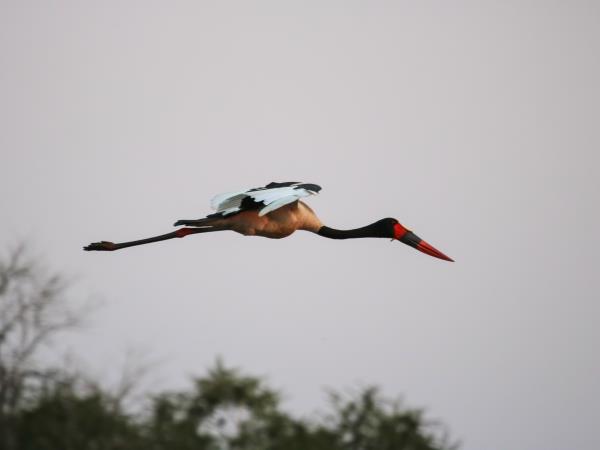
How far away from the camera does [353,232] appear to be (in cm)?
2509

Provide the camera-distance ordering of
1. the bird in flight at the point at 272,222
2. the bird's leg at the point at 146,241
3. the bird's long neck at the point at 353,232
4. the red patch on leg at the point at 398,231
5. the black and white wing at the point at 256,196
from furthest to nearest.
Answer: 1. the red patch on leg at the point at 398,231
2. the bird's long neck at the point at 353,232
3. the bird's leg at the point at 146,241
4. the bird in flight at the point at 272,222
5. the black and white wing at the point at 256,196

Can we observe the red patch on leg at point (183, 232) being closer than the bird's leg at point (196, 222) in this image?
No

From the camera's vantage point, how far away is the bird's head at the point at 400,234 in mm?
24953

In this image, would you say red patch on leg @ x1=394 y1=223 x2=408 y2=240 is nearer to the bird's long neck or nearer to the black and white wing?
the bird's long neck

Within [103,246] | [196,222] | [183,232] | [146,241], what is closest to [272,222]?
[196,222]

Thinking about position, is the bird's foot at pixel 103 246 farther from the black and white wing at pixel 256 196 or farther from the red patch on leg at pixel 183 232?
the black and white wing at pixel 256 196

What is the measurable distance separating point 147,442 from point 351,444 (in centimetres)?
461

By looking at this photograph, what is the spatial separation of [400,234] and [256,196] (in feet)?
13.0

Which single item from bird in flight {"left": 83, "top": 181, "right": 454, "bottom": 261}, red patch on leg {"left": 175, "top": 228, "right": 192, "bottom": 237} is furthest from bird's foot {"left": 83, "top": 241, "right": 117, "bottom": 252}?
red patch on leg {"left": 175, "top": 228, "right": 192, "bottom": 237}

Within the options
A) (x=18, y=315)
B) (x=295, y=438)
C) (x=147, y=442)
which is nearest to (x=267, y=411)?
(x=295, y=438)

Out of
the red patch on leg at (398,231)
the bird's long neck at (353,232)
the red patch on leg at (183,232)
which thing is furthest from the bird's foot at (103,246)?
the red patch on leg at (398,231)

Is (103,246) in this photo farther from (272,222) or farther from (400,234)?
(400,234)

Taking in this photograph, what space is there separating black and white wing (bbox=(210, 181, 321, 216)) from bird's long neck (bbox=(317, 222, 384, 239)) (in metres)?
1.37

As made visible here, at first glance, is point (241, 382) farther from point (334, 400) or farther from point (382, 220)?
point (382, 220)
